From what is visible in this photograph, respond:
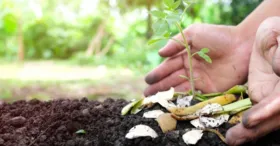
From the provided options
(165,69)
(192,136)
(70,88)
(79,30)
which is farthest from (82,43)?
(192,136)

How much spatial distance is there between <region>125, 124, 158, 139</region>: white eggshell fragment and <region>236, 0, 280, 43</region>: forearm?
0.57 metres

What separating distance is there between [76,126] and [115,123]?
0.08 metres

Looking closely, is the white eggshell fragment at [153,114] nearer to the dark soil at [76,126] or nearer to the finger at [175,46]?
the dark soil at [76,126]

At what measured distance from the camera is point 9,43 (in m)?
5.96

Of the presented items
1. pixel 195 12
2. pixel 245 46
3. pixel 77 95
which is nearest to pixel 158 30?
pixel 245 46

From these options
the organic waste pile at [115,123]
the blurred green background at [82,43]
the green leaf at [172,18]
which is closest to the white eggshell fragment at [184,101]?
the organic waste pile at [115,123]

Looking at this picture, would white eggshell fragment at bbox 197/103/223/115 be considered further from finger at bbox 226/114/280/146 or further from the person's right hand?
the person's right hand

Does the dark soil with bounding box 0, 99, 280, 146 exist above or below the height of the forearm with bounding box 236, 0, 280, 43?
below

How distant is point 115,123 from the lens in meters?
0.82

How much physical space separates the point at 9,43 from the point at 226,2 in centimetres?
382

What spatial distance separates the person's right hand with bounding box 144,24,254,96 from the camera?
45.5 inches

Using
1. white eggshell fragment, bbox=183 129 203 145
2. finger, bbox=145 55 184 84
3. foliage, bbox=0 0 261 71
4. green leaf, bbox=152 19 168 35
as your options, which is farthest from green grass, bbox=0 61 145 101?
white eggshell fragment, bbox=183 129 203 145

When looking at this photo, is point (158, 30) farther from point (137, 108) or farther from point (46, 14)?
A: point (46, 14)

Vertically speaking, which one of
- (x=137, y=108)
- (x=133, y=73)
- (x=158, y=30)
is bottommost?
(x=133, y=73)
